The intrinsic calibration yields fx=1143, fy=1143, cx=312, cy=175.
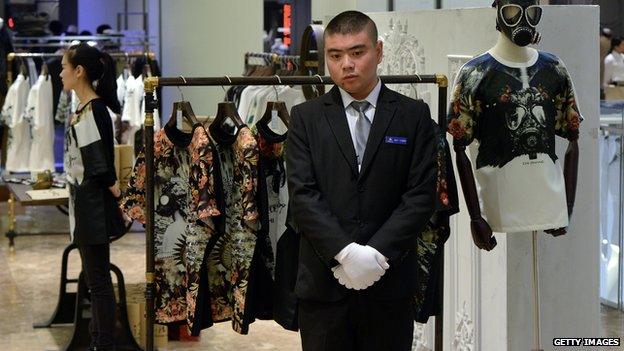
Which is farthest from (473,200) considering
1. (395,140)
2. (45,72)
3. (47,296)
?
(45,72)

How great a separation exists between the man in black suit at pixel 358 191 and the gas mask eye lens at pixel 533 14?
66 centimetres

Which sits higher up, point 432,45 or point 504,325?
point 432,45

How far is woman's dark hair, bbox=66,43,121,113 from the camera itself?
20.1ft

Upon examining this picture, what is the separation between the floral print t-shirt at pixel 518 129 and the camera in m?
4.19

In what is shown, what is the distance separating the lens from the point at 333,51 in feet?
12.1

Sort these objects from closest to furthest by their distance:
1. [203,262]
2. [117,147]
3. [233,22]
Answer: [203,262] → [117,147] → [233,22]

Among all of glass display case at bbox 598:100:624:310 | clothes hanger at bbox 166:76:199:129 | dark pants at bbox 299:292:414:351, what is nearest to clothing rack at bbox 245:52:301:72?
glass display case at bbox 598:100:624:310

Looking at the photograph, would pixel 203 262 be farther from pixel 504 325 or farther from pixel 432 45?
pixel 432 45

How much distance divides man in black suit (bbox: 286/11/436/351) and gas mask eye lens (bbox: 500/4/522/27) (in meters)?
0.61

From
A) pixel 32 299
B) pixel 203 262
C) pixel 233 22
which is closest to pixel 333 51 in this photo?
pixel 203 262

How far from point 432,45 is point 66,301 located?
10.4 ft

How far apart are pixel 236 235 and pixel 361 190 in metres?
0.96

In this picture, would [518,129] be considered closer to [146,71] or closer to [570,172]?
[570,172]

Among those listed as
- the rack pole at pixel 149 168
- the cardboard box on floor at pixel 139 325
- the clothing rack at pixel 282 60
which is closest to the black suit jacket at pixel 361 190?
the rack pole at pixel 149 168
